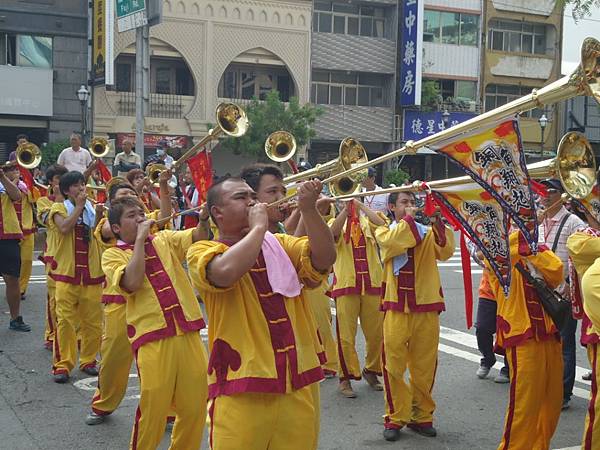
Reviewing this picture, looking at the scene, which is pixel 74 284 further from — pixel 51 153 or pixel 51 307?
pixel 51 153

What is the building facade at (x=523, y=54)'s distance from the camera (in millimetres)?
36406

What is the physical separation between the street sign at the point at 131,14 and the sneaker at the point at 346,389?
47.9 feet

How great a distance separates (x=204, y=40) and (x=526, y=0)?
17179mm

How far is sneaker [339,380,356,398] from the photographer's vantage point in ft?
22.3

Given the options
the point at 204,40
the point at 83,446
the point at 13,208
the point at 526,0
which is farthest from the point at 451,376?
the point at 526,0

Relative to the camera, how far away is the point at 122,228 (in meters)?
5.07

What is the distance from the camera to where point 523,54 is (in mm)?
37094

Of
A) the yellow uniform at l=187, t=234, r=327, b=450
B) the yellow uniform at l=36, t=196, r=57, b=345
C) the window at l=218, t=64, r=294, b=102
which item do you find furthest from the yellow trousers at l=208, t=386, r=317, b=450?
the window at l=218, t=64, r=294, b=102

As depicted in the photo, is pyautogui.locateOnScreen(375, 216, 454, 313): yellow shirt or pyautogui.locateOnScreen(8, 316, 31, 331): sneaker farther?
pyautogui.locateOnScreen(8, 316, 31, 331): sneaker

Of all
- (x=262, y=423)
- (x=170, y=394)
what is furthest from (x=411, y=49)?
(x=262, y=423)

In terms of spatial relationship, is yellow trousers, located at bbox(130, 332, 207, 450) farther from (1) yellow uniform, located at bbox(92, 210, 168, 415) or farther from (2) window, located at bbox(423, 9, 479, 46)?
(2) window, located at bbox(423, 9, 479, 46)

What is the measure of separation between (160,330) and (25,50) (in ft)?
78.8

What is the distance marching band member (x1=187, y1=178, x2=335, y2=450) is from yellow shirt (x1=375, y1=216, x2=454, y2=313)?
2340 millimetres

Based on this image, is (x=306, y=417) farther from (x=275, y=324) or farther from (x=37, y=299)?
(x=37, y=299)
